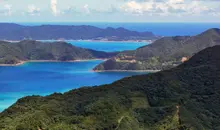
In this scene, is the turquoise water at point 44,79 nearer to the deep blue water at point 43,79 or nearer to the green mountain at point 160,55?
the deep blue water at point 43,79

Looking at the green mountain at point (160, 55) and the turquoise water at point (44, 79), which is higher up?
the green mountain at point (160, 55)

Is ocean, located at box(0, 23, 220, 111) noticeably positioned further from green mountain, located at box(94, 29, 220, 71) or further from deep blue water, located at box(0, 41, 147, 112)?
green mountain, located at box(94, 29, 220, 71)

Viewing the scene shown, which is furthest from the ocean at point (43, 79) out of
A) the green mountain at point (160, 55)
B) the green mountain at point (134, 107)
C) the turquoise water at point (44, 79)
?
the green mountain at point (134, 107)

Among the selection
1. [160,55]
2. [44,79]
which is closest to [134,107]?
[44,79]

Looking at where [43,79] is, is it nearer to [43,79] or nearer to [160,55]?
[43,79]

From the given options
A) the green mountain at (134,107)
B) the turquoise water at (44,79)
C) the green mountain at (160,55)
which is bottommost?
the green mountain at (134,107)

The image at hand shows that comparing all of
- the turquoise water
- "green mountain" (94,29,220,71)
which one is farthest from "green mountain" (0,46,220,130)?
"green mountain" (94,29,220,71)

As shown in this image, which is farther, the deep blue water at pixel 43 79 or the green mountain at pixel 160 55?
the green mountain at pixel 160 55
